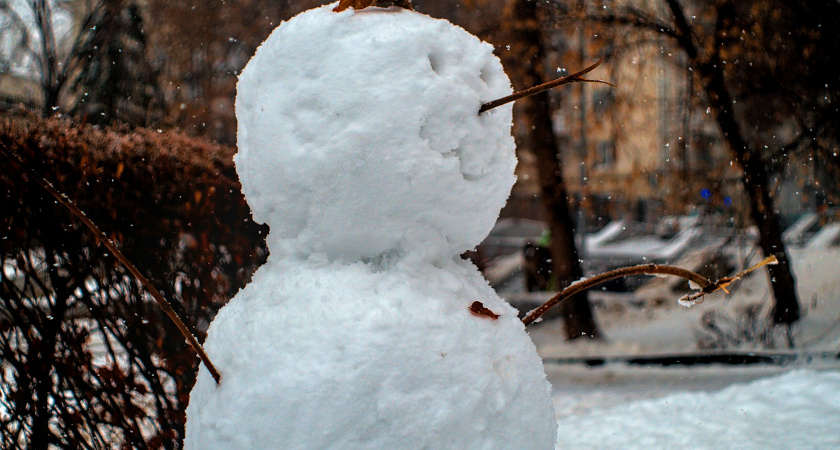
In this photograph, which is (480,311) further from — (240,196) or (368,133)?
(240,196)

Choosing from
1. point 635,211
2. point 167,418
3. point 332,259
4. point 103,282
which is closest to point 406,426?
point 332,259

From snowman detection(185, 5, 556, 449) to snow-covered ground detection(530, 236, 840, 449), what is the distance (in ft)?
9.58

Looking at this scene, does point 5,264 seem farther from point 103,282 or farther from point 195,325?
point 195,325

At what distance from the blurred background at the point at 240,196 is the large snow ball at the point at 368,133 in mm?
1792

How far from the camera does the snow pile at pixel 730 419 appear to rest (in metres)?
3.66

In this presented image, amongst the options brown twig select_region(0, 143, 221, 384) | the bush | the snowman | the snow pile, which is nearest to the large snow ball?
the snowman

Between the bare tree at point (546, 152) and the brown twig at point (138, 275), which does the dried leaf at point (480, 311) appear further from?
the bare tree at point (546, 152)

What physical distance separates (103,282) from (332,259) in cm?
194

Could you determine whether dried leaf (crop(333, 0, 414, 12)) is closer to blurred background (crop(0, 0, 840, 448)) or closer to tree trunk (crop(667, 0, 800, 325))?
blurred background (crop(0, 0, 840, 448))

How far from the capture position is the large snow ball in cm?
134

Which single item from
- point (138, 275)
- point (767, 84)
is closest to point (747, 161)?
point (767, 84)

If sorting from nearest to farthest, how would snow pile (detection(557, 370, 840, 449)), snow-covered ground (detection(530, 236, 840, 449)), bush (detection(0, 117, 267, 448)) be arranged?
bush (detection(0, 117, 267, 448)) < snow pile (detection(557, 370, 840, 449)) < snow-covered ground (detection(530, 236, 840, 449))

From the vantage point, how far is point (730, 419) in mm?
3980

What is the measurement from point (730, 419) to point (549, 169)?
3.32 m
